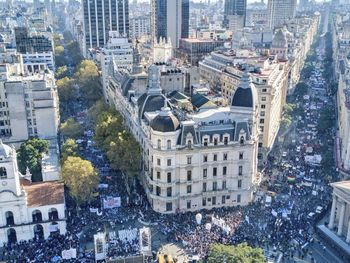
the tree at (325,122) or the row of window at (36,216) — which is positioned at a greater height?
the tree at (325,122)

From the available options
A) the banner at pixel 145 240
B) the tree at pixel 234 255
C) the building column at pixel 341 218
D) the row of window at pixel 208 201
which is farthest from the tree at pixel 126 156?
the building column at pixel 341 218

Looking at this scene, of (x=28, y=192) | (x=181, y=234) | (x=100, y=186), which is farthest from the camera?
(x=100, y=186)

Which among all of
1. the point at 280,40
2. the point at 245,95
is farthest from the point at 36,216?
the point at 280,40

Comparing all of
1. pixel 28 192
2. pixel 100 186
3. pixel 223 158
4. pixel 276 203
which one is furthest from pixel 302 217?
pixel 28 192

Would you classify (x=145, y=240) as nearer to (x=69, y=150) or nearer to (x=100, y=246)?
(x=100, y=246)

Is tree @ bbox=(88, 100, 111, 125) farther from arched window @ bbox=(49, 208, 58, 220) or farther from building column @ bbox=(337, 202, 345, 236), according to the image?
building column @ bbox=(337, 202, 345, 236)

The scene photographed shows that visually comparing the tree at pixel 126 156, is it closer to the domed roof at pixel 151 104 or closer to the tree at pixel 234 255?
the domed roof at pixel 151 104

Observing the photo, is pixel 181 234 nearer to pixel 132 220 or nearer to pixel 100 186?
pixel 132 220
